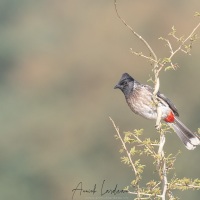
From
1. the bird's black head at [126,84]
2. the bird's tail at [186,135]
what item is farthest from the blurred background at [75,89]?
the bird's tail at [186,135]

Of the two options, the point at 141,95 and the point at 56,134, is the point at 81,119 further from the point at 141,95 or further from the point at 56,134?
the point at 141,95

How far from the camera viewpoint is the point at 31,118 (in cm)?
2442

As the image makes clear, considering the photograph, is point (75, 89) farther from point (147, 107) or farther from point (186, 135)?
point (186, 135)

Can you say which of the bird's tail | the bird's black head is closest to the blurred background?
the bird's black head

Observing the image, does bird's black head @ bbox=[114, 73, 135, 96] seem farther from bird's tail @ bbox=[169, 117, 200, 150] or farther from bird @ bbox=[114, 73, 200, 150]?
bird's tail @ bbox=[169, 117, 200, 150]

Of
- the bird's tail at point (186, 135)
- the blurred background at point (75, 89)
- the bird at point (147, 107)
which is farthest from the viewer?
the blurred background at point (75, 89)

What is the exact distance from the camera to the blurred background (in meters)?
18.8

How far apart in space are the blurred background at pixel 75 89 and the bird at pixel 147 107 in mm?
8567

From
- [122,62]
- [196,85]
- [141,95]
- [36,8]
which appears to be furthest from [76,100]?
[141,95]

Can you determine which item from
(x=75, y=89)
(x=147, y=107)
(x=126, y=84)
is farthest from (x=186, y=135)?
(x=75, y=89)

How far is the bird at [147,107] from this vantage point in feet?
19.8

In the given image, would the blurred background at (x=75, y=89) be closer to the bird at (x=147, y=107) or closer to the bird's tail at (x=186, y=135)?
the bird at (x=147, y=107)

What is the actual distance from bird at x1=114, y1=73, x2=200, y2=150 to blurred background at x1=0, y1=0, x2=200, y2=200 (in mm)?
8567

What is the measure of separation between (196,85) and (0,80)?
5980 millimetres
